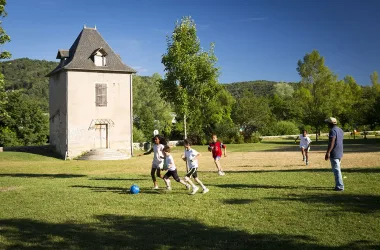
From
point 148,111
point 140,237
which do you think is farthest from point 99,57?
point 140,237

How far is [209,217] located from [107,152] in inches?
896

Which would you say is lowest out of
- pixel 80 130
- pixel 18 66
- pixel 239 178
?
pixel 239 178

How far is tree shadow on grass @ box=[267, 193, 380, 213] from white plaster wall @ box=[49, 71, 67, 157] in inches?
961

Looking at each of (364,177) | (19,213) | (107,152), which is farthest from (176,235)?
(107,152)

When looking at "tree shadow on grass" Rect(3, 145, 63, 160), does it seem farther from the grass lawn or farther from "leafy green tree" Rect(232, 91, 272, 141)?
"leafy green tree" Rect(232, 91, 272, 141)

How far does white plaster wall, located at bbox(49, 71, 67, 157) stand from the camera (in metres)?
30.5

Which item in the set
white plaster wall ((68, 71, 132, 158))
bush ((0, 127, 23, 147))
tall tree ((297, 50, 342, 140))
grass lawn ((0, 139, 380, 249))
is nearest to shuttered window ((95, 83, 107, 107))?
white plaster wall ((68, 71, 132, 158))

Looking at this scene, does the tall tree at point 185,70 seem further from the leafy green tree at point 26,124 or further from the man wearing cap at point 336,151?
the leafy green tree at point 26,124

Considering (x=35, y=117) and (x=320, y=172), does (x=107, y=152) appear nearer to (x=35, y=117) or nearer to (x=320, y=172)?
(x=320, y=172)

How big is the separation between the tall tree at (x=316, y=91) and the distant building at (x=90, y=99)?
26.4m

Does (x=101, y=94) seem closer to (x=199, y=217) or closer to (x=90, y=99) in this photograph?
(x=90, y=99)

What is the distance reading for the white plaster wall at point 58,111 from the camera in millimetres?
30469

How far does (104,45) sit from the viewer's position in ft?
107

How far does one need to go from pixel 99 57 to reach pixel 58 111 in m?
5.99
